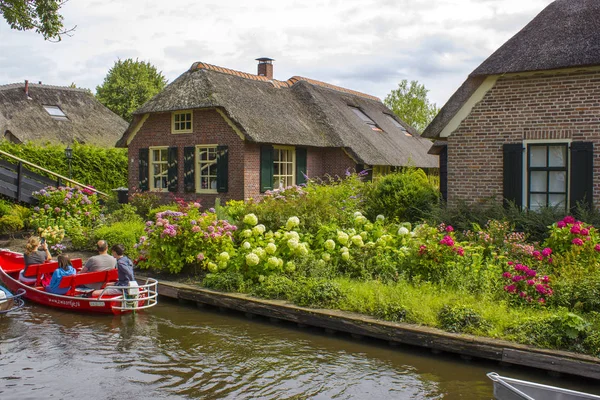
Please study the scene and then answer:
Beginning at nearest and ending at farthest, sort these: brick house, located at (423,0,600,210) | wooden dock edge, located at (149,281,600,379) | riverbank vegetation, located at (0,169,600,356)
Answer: wooden dock edge, located at (149,281,600,379) < riverbank vegetation, located at (0,169,600,356) < brick house, located at (423,0,600,210)

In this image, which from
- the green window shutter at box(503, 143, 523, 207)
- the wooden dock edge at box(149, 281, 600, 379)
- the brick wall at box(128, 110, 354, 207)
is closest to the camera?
the wooden dock edge at box(149, 281, 600, 379)

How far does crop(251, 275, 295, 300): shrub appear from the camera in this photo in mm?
9430

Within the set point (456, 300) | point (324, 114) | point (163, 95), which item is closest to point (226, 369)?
point (456, 300)

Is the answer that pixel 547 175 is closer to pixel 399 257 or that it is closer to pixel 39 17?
pixel 399 257

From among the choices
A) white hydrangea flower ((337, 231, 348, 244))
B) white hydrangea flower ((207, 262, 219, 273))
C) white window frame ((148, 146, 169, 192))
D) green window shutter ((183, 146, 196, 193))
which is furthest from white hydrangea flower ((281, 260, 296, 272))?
white window frame ((148, 146, 169, 192))

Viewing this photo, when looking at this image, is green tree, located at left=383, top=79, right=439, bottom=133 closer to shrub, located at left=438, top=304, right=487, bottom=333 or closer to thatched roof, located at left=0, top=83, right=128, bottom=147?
thatched roof, located at left=0, top=83, right=128, bottom=147

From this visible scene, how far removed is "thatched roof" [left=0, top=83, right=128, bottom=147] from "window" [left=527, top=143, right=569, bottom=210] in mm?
21481

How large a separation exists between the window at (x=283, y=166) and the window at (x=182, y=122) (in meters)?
3.00

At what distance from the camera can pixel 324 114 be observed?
21.5 m

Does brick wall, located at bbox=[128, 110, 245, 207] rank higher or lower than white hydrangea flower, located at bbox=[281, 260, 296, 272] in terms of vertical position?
higher

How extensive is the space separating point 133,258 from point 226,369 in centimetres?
586

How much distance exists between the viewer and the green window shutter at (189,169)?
18.6 m

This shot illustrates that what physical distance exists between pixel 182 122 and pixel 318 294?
38.7 ft

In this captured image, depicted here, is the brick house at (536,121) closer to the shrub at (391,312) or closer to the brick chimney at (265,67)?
the shrub at (391,312)
